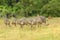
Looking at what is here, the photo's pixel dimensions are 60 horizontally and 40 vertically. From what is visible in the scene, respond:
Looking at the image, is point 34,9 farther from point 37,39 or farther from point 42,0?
point 37,39

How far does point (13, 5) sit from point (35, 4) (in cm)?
467

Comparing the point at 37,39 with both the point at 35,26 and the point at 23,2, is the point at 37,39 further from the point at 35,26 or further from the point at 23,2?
the point at 23,2

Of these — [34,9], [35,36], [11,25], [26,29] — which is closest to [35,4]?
[34,9]

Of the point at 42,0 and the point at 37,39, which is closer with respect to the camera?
the point at 37,39

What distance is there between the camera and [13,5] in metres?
33.1

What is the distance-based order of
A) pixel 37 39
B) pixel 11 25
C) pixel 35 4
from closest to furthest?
1. pixel 37 39
2. pixel 11 25
3. pixel 35 4

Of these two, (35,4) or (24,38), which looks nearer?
(24,38)

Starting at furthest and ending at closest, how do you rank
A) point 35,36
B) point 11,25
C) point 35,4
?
1. point 35,4
2. point 11,25
3. point 35,36

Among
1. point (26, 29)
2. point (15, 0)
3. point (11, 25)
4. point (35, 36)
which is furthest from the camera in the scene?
point (15, 0)

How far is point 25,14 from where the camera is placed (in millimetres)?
29656

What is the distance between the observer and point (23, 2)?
30.1 meters

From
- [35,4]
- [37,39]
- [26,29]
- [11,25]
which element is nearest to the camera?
[37,39]

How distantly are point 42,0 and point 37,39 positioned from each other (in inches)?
762

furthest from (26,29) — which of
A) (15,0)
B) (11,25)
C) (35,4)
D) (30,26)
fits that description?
(15,0)
